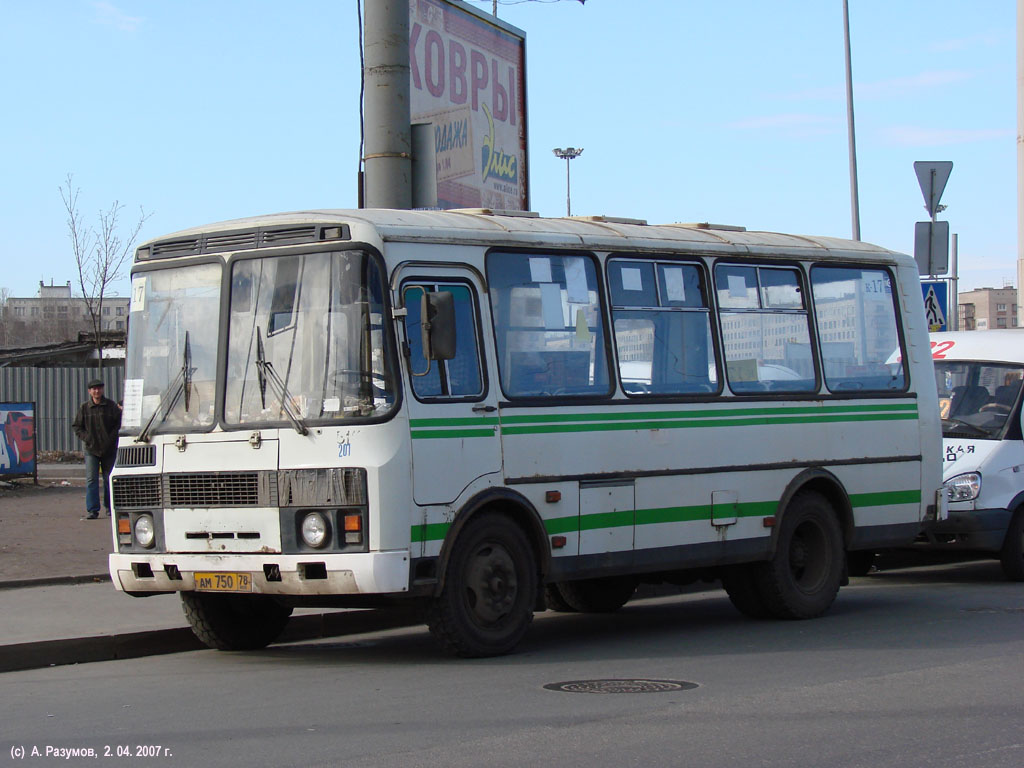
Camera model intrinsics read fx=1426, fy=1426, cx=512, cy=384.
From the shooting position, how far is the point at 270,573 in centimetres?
887

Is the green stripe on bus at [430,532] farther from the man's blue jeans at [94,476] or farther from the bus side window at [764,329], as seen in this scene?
the man's blue jeans at [94,476]

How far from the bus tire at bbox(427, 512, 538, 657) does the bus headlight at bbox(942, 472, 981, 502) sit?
5979 mm

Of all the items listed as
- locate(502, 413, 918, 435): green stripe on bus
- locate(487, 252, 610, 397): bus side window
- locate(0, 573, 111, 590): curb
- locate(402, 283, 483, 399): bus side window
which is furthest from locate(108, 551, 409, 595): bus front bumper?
locate(0, 573, 111, 590): curb

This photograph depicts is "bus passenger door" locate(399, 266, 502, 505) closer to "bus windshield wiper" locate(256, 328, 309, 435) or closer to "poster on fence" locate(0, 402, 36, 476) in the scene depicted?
"bus windshield wiper" locate(256, 328, 309, 435)

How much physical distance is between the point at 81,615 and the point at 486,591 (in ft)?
11.8

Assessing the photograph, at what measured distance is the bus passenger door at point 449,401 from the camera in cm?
892

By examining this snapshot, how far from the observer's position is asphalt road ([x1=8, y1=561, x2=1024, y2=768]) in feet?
21.2

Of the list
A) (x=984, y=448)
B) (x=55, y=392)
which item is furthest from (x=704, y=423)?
(x=55, y=392)

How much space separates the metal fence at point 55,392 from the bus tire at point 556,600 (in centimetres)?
2157

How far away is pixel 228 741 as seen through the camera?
268 inches

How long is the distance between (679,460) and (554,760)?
467 cm

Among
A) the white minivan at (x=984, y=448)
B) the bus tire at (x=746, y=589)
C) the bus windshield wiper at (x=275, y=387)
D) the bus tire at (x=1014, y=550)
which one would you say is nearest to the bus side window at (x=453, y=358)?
the bus windshield wiper at (x=275, y=387)

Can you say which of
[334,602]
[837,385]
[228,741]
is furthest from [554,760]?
[837,385]

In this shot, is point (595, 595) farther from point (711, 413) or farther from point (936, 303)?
point (936, 303)
